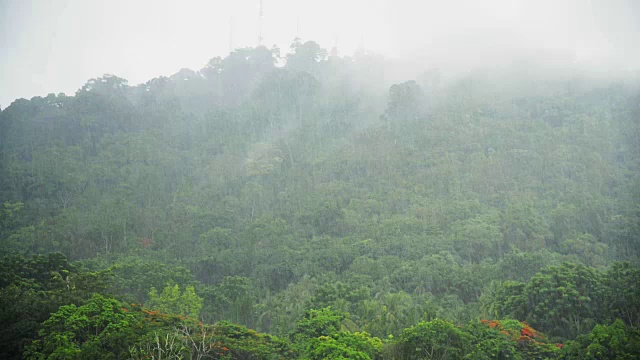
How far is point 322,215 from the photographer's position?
51750 mm

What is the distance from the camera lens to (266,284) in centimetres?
4197

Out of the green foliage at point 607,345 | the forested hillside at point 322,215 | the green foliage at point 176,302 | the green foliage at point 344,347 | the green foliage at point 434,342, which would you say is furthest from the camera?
the green foliage at point 176,302

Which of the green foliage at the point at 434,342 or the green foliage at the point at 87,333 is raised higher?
the green foliage at the point at 87,333

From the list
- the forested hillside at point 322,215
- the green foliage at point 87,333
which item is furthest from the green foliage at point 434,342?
the green foliage at point 87,333

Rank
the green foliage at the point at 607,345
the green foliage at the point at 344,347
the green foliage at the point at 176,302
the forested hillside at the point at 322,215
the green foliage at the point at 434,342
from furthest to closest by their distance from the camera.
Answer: the green foliage at the point at 176,302, the forested hillside at the point at 322,215, the green foliage at the point at 434,342, the green foliage at the point at 344,347, the green foliage at the point at 607,345

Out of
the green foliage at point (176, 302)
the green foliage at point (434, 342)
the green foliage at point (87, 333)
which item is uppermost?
the green foliage at point (87, 333)

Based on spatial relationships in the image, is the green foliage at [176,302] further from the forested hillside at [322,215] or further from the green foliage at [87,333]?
the green foliage at [87,333]

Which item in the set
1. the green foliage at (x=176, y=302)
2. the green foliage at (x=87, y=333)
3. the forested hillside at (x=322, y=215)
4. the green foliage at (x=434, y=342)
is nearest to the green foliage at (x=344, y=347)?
the forested hillside at (x=322, y=215)

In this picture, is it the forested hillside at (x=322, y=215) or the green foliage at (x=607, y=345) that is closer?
the green foliage at (x=607, y=345)

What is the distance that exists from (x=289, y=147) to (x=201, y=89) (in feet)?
96.2

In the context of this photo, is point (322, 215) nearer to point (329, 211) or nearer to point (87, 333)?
point (329, 211)

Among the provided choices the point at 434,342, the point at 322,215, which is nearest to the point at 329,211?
the point at 322,215

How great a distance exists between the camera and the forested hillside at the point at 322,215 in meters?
21.9

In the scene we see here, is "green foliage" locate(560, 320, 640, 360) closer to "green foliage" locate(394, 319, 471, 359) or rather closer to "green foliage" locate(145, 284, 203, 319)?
"green foliage" locate(394, 319, 471, 359)
